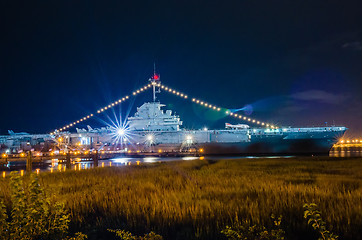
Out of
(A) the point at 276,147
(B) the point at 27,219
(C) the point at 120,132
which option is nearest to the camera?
(B) the point at 27,219

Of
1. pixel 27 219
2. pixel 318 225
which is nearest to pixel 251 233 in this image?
pixel 318 225

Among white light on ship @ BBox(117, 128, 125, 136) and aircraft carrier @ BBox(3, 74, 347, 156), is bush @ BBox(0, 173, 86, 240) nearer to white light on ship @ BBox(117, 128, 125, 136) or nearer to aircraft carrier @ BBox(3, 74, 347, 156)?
aircraft carrier @ BBox(3, 74, 347, 156)

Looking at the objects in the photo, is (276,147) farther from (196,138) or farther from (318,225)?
(318,225)

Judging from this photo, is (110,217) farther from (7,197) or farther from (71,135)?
(71,135)

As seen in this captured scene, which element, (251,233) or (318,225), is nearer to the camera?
(318,225)

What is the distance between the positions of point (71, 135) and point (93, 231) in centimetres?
7736

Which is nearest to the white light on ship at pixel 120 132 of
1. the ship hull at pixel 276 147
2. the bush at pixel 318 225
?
the ship hull at pixel 276 147

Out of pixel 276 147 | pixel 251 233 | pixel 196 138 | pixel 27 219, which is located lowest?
pixel 276 147

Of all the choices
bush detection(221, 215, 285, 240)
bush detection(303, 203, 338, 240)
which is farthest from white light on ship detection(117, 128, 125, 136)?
bush detection(303, 203, 338, 240)

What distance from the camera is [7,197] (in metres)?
7.61

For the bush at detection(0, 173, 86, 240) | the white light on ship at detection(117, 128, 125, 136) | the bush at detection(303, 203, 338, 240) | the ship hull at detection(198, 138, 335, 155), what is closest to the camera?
the bush at detection(303, 203, 338, 240)

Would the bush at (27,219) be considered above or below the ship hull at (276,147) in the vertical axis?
above

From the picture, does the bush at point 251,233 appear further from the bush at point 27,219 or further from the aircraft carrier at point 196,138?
the aircraft carrier at point 196,138

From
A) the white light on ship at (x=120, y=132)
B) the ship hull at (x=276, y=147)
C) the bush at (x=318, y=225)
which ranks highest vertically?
the white light on ship at (x=120, y=132)
